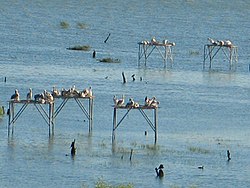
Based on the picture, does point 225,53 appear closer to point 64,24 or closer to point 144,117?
point 64,24

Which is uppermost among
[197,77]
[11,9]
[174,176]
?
[11,9]

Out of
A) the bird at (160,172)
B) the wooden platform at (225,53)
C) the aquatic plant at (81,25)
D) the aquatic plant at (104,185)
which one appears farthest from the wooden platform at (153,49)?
the aquatic plant at (104,185)

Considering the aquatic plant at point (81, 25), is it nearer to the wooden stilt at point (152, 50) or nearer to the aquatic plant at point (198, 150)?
the wooden stilt at point (152, 50)

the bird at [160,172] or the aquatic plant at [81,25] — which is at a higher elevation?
the aquatic plant at [81,25]

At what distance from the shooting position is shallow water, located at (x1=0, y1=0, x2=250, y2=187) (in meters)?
51.2

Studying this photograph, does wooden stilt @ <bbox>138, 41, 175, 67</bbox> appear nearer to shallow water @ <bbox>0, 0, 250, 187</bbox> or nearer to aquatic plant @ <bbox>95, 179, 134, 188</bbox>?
shallow water @ <bbox>0, 0, 250, 187</bbox>

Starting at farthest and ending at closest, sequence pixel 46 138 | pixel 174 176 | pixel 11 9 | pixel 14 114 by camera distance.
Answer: pixel 11 9 < pixel 14 114 < pixel 46 138 < pixel 174 176

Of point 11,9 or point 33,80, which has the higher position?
point 11,9

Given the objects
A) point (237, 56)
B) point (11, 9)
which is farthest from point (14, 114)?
point (11, 9)

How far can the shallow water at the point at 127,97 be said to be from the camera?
5122 centimetres

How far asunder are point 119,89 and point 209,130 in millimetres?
13647

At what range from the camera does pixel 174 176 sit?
50.6m

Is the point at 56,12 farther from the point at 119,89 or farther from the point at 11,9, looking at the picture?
the point at 119,89

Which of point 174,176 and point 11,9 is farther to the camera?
point 11,9
